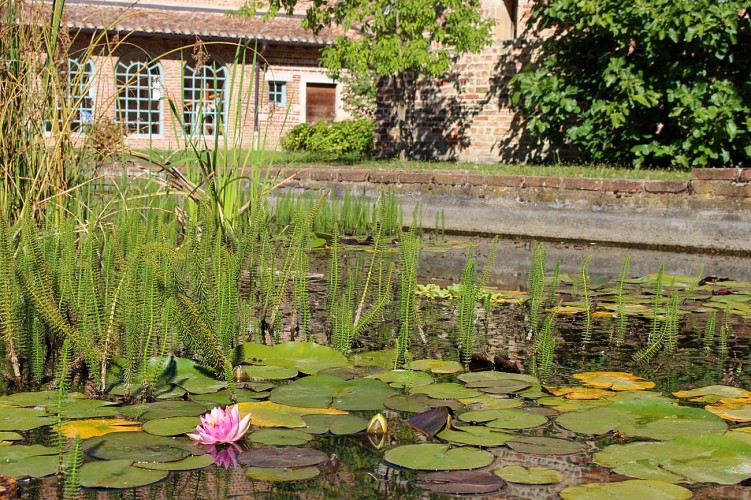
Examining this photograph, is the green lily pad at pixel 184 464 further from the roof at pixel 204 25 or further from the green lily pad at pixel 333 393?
the roof at pixel 204 25

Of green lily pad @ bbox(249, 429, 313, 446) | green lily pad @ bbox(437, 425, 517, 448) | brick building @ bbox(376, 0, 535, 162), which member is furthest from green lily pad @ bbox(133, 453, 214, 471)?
brick building @ bbox(376, 0, 535, 162)

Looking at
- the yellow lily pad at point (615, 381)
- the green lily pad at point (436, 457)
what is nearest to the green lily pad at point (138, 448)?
the green lily pad at point (436, 457)

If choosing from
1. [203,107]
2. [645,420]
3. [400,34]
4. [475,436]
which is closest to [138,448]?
[475,436]

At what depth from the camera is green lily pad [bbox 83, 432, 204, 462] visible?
231 cm

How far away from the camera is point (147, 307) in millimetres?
3098

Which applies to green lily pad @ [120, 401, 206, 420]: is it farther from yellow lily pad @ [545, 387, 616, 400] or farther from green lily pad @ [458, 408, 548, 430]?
yellow lily pad @ [545, 387, 616, 400]

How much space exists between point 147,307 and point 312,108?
23655mm

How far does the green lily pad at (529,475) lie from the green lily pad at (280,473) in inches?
17.2

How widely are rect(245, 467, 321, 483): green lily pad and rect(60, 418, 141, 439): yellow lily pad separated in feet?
1.42

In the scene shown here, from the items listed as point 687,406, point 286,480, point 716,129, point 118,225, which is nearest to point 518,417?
point 687,406

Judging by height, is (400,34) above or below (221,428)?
above

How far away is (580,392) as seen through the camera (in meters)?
3.06

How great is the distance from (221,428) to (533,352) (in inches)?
59.3

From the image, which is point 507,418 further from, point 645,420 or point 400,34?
point 400,34
